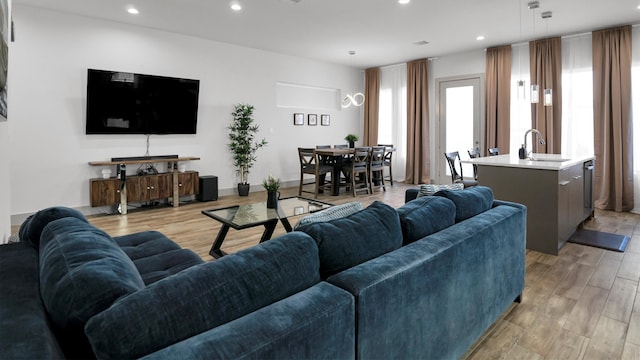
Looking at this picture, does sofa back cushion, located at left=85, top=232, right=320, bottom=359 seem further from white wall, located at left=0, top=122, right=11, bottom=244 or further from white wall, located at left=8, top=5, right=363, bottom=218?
white wall, located at left=8, top=5, right=363, bottom=218

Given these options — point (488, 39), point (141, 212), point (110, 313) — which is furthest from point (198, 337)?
point (488, 39)

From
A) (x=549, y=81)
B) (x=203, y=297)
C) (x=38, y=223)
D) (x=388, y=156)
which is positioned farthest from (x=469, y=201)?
(x=388, y=156)

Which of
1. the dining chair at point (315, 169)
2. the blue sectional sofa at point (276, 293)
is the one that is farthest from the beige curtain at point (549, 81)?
the blue sectional sofa at point (276, 293)

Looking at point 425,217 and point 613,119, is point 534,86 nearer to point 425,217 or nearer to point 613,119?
point 613,119

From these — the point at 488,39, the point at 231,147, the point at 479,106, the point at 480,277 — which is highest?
the point at 488,39

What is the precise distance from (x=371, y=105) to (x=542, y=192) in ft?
19.2

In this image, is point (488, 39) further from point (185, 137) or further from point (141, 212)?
point (141, 212)

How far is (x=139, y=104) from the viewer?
18.4 ft

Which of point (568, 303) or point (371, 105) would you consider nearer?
point (568, 303)

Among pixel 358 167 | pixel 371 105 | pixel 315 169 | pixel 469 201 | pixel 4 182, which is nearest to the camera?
pixel 469 201

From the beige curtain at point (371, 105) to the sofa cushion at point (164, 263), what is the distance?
7.18 metres

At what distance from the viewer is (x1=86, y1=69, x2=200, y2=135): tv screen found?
525 cm

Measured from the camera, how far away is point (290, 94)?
793 cm

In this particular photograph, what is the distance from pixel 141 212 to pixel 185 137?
4.98 feet
